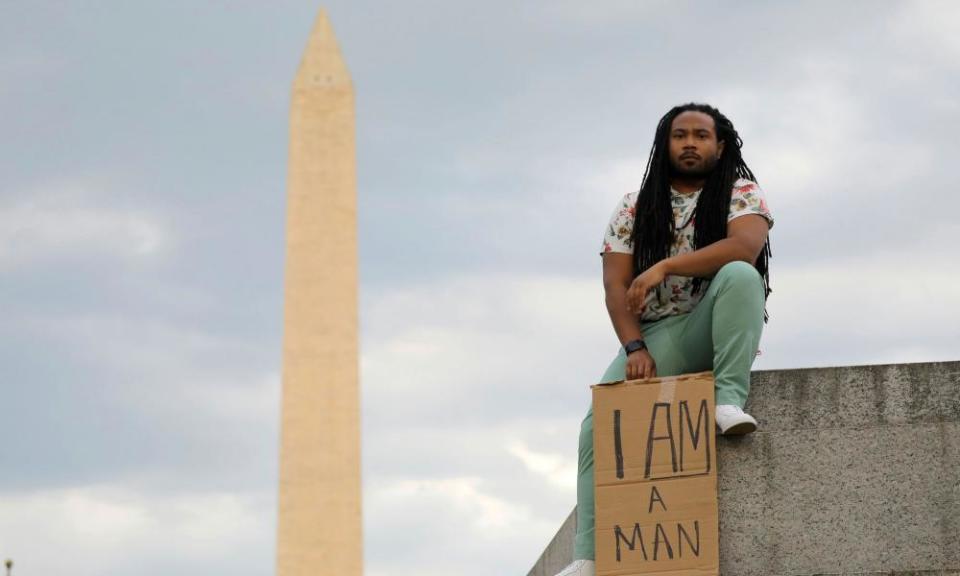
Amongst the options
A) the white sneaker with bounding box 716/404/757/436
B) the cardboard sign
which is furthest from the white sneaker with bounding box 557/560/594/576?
the white sneaker with bounding box 716/404/757/436

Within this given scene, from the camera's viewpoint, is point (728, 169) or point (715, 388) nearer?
point (715, 388)

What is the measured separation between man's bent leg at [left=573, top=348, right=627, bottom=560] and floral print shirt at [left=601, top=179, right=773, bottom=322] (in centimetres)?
30

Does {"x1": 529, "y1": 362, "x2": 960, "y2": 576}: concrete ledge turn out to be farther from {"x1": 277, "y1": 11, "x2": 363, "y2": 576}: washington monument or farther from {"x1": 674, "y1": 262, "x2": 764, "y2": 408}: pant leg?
{"x1": 277, "y1": 11, "x2": 363, "y2": 576}: washington monument

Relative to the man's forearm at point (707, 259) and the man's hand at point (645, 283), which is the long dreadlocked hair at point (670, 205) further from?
the man's hand at point (645, 283)

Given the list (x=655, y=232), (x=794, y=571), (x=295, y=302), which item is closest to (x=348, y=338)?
(x=295, y=302)

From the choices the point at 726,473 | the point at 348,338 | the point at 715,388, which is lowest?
the point at 726,473

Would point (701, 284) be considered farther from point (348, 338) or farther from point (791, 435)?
point (348, 338)

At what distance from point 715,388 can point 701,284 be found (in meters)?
0.58

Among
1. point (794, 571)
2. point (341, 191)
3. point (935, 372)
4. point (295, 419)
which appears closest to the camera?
point (794, 571)

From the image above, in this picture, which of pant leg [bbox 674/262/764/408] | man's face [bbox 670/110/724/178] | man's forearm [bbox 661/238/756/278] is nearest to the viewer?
pant leg [bbox 674/262/764/408]

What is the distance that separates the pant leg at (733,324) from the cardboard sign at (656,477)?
102 millimetres

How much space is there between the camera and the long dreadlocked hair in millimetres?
6324

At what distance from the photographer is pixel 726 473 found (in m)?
5.93

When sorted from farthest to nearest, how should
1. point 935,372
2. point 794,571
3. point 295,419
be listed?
point 295,419 < point 935,372 < point 794,571
